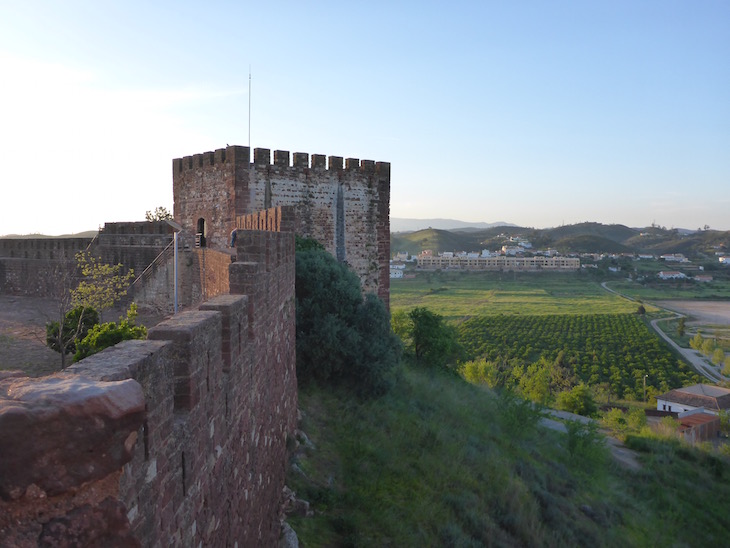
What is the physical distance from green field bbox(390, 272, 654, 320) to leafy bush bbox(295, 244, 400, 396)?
184 feet

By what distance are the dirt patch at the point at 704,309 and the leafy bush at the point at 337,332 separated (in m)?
83.8

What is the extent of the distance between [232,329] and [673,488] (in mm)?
18964

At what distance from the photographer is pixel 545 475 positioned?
13453 millimetres

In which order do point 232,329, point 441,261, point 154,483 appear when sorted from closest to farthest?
point 154,483 → point 232,329 → point 441,261

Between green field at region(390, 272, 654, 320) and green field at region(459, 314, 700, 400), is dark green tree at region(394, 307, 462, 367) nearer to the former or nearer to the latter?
green field at region(459, 314, 700, 400)

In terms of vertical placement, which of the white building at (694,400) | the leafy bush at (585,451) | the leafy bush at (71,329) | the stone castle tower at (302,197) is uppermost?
the stone castle tower at (302,197)

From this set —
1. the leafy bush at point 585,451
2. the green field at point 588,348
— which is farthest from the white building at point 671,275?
the leafy bush at point 585,451

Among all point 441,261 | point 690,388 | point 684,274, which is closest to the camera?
point 690,388

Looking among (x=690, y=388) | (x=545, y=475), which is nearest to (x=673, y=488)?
(x=545, y=475)

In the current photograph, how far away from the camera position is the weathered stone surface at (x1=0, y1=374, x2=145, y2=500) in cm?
178

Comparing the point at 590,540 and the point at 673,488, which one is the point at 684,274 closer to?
the point at 673,488

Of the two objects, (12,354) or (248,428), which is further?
(12,354)

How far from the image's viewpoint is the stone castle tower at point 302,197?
653 inches

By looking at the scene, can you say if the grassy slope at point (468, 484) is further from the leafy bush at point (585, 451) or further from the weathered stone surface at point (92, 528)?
the weathered stone surface at point (92, 528)
